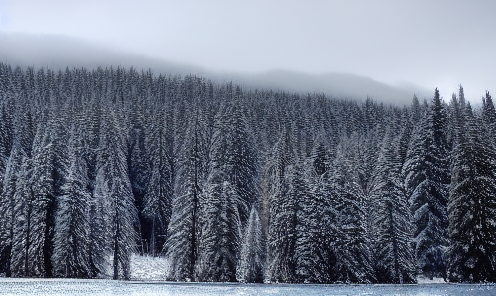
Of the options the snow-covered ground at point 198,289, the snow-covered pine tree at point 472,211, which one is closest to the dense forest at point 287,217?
the snow-covered pine tree at point 472,211

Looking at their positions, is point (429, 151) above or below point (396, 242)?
above

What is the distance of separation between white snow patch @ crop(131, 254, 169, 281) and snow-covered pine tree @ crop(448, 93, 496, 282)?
33.4 meters

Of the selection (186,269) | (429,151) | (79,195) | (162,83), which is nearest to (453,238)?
(429,151)

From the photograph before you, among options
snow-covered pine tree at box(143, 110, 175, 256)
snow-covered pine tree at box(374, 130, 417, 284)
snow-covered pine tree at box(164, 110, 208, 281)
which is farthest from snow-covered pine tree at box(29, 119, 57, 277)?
snow-covered pine tree at box(374, 130, 417, 284)

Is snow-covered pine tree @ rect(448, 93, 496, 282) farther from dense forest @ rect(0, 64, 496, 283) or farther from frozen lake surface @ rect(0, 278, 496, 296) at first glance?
frozen lake surface @ rect(0, 278, 496, 296)

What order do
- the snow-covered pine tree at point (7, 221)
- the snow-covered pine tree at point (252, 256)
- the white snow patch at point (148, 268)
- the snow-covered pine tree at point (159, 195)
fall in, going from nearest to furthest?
the snow-covered pine tree at point (252, 256) < the snow-covered pine tree at point (7, 221) < the white snow patch at point (148, 268) < the snow-covered pine tree at point (159, 195)

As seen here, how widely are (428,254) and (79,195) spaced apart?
111 ft

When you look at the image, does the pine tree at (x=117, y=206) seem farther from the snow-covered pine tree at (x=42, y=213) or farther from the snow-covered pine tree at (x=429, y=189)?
the snow-covered pine tree at (x=429, y=189)

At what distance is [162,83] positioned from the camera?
589ft

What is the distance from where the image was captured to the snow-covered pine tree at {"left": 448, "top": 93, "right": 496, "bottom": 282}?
106 ft

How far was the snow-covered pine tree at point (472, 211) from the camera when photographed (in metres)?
32.4

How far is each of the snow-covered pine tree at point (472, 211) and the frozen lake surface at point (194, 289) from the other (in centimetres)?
957

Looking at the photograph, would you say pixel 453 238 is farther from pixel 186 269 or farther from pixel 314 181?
pixel 186 269

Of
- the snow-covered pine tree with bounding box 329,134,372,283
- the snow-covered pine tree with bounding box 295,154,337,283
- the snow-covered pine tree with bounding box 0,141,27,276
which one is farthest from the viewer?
the snow-covered pine tree with bounding box 0,141,27,276
